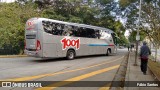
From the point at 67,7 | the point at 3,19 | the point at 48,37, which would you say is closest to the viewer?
the point at 48,37

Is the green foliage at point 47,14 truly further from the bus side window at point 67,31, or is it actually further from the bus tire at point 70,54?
the bus tire at point 70,54

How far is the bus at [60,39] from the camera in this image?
725 inches

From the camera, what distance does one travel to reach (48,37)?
18.9 metres

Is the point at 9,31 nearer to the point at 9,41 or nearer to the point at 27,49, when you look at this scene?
the point at 9,41

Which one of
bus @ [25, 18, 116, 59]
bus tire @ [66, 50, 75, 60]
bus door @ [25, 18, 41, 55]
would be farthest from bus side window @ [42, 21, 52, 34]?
bus tire @ [66, 50, 75, 60]

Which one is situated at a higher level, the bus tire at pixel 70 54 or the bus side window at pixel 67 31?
the bus side window at pixel 67 31

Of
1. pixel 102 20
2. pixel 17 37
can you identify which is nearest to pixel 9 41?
pixel 17 37

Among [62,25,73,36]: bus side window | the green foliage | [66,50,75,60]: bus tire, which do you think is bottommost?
[66,50,75,60]: bus tire

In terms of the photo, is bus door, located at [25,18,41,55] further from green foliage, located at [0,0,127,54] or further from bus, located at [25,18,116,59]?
green foliage, located at [0,0,127,54]

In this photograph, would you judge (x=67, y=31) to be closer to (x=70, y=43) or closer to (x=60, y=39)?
(x=70, y=43)

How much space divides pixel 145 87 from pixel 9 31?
18.5 meters

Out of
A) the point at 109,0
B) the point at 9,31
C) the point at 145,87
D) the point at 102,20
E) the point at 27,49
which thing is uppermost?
the point at 109,0

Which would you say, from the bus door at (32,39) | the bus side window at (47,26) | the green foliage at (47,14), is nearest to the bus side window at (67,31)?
the bus side window at (47,26)

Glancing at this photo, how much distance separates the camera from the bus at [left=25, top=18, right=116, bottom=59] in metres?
18.4
